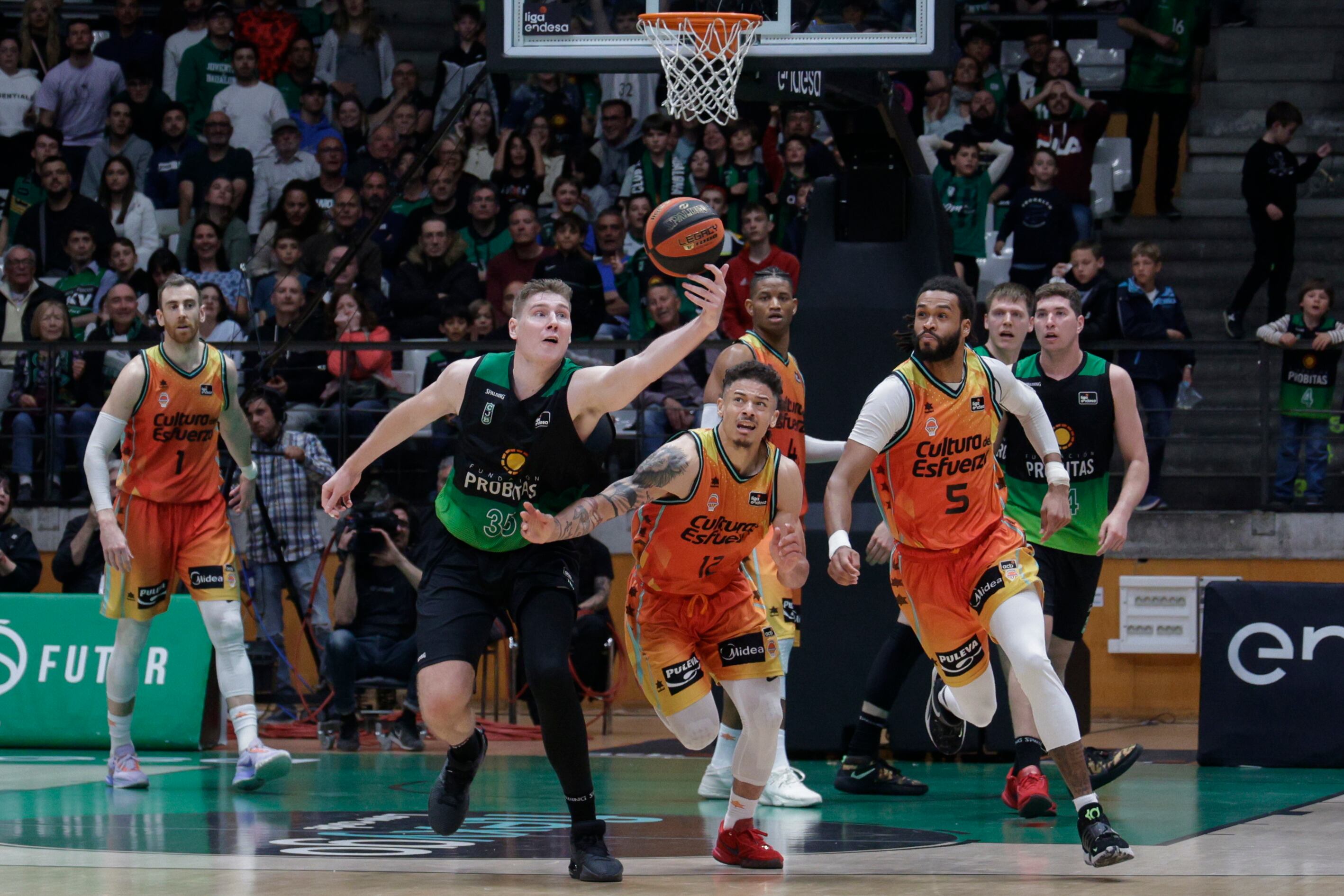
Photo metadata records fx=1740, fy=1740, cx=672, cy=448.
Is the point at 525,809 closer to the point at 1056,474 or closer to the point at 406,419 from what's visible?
the point at 406,419

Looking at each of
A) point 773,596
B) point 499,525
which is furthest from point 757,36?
point 499,525

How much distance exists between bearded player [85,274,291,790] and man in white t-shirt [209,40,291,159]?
7.57 metres

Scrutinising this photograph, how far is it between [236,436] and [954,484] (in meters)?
4.23

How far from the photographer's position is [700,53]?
937cm

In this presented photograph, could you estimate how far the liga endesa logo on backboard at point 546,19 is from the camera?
9.69 metres

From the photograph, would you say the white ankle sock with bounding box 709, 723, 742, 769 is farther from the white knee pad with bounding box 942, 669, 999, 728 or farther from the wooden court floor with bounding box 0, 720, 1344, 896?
the white knee pad with bounding box 942, 669, 999, 728

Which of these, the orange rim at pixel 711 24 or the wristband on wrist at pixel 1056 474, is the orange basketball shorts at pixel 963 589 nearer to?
the wristband on wrist at pixel 1056 474

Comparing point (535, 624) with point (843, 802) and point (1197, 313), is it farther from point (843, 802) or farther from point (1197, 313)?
point (1197, 313)

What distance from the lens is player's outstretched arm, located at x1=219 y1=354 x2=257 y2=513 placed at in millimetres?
9562

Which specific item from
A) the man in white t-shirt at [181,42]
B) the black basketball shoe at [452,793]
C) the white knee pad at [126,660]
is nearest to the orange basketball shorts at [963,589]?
the black basketball shoe at [452,793]

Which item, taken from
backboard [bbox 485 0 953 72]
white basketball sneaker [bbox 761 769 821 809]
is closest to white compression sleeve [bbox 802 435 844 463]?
white basketball sneaker [bbox 761 769 821 809]

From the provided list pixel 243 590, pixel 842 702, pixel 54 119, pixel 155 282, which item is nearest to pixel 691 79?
pixel 842 702

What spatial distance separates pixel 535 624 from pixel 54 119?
492 inches

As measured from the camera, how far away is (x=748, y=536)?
7.08m
